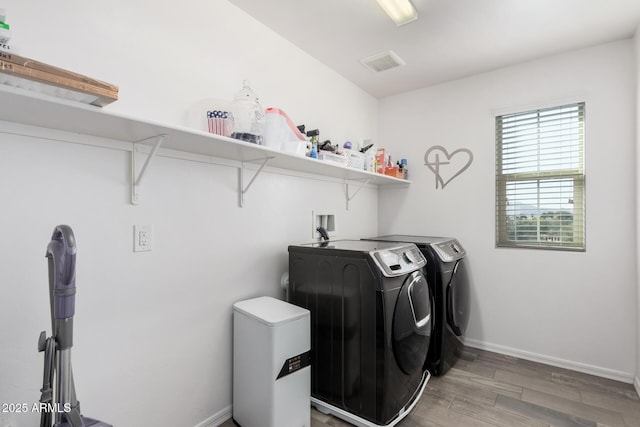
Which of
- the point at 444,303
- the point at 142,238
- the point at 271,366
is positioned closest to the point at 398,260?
the point at 444,303

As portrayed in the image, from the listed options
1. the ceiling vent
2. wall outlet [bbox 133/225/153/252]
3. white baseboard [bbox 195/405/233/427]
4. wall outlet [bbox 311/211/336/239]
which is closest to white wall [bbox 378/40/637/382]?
the ceiling vent

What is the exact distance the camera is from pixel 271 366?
1.51 m

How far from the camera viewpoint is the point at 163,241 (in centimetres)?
152

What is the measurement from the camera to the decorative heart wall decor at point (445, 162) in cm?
282

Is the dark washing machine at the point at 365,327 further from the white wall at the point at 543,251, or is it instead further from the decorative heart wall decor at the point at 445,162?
the decorative heart wall decor at the point at 445,162

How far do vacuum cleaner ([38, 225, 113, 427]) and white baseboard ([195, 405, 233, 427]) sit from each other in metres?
1.04

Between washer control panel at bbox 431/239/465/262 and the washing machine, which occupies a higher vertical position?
washer control panel at bbox 431/239/465/262

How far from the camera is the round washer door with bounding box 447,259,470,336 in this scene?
2234mm

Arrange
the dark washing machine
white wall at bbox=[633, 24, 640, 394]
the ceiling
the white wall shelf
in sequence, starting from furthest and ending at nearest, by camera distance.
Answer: white wall at bbox=[633, 24, 640, 394] < the ceiling < the dark washing machine < the white wall shelf

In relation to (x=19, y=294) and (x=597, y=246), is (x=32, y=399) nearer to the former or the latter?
(x=19, y=294)

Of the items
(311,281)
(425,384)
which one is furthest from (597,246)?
(311,281)

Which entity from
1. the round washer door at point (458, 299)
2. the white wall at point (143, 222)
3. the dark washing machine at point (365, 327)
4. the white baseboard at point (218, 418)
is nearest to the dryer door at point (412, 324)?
the dark washing machine at point (365, 327)

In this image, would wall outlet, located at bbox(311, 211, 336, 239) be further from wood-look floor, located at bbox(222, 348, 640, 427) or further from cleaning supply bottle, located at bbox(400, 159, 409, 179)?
wood-look floor, located at bbox(222, 348, 640, 427)

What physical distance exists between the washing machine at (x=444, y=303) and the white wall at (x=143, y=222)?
1.04 meters
